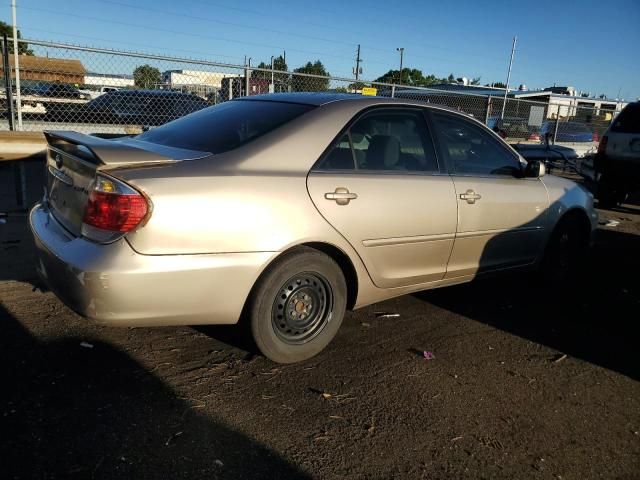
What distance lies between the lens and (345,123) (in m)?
3.38

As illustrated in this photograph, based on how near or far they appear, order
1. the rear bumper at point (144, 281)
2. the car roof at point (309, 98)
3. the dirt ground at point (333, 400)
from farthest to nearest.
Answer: the car roof at point (309, 98)
the rear bumper at point (144, 281)
the dirt ground at point (333, 400)

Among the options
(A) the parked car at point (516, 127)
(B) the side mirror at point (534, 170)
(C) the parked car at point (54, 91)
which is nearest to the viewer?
(B) the side mirror at point (534, 170)

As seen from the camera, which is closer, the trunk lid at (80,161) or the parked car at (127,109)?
the trunk lid at (80,161)

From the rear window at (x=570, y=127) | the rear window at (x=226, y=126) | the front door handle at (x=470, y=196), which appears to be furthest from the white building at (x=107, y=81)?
the rear window at (x=570, y=127)

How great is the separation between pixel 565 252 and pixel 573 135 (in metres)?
13.3

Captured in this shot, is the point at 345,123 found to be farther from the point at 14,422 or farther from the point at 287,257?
the point at 14,422

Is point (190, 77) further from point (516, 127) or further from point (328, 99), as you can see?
point (516, 127)

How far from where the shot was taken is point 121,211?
8.54ft

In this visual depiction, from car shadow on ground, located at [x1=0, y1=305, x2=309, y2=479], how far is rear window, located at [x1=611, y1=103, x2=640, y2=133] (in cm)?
886

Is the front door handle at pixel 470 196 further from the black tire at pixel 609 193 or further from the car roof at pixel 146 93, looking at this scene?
the car roof at pixel 146 93

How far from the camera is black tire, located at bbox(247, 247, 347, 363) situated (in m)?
3.04

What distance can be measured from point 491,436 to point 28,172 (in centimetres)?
893

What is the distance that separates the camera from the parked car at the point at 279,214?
2658mm

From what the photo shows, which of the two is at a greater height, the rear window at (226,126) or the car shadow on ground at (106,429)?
the rear window at (226,126)
